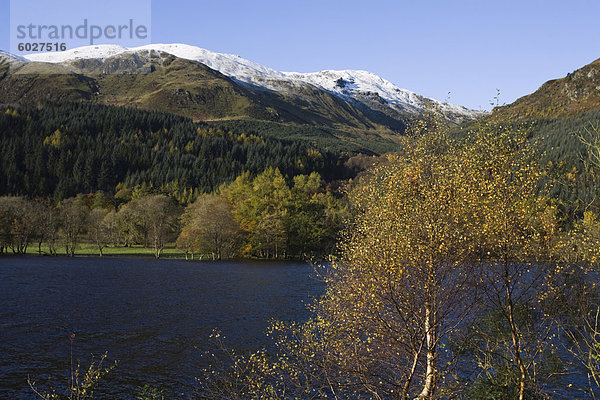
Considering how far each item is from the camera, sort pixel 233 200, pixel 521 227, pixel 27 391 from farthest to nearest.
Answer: pixel 233 200 → pixel 27 391 → pixel 521 227

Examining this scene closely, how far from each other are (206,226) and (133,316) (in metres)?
59.0

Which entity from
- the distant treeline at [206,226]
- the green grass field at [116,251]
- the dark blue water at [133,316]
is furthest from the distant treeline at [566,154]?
the green grass field at [116,251]

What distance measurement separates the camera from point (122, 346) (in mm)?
37469

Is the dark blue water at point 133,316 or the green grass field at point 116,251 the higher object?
the dark blue water at point 133,316

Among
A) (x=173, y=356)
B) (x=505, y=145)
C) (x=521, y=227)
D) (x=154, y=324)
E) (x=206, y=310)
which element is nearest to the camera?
(x=521, y=227)

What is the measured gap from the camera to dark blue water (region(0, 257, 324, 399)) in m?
31.8

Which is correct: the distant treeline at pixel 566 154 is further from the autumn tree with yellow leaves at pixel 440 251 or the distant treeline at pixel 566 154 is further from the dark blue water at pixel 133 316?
the dark blue water at pixel 133 316

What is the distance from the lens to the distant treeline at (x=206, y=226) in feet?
350

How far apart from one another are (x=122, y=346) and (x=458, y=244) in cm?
2977

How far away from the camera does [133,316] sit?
157ft

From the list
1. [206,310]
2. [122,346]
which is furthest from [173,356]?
[206,310]

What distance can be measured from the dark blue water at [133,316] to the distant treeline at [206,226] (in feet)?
78.2

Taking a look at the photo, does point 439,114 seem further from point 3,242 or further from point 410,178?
point 3,242

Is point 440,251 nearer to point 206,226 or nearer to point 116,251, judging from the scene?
point 206,226
